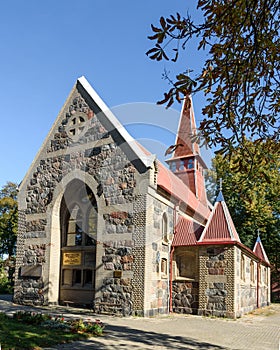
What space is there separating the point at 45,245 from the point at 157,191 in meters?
5.92

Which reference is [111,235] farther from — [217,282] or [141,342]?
[141,342]

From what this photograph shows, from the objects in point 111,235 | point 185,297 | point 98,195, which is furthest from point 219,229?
point 98,195

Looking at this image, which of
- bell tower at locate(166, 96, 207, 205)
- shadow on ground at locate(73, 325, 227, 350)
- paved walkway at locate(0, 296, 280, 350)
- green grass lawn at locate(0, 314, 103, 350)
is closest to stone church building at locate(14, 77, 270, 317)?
paved walkway at locate(0, 296, 280, 350)

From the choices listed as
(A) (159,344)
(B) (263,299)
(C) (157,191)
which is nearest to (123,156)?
(C) (157,191)

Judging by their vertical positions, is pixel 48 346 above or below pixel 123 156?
below

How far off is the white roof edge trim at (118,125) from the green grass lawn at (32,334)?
7.41 metres

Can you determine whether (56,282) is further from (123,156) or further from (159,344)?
(159,344)

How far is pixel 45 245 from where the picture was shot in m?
18.7

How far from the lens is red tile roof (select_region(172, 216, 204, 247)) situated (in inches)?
728

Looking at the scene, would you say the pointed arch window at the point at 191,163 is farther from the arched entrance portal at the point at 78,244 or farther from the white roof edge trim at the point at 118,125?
the white roof edge trim at the point at 118,125

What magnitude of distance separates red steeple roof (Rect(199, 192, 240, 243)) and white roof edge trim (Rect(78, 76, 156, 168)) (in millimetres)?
4383

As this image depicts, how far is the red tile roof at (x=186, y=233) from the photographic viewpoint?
18.5 metres

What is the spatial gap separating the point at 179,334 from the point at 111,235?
19.1 feet

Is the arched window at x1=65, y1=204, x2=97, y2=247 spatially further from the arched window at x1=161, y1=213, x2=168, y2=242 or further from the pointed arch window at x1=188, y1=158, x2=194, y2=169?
the pointed arch window at x1=188, y1=158, x2=194, y2=169
